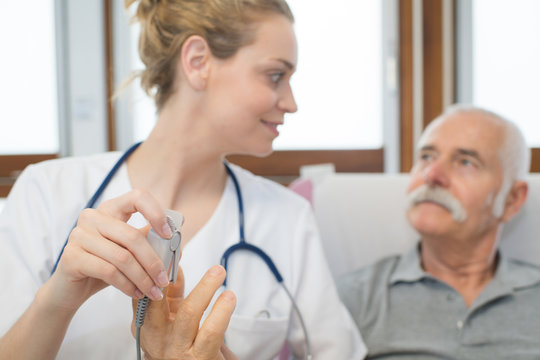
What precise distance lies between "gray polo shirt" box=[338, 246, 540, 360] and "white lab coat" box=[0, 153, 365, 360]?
0.69ft

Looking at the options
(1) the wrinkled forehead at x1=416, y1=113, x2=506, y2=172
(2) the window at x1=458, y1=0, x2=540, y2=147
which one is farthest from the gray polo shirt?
(2) the window at x1=458, y1=0, x2=540, y2=147

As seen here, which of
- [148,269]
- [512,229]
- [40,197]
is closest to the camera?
[148,269]

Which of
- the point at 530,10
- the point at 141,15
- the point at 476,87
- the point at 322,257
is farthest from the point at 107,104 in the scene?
the point at 530,10

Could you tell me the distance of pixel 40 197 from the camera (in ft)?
2.96

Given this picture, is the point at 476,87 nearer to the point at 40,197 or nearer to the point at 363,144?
the point at 363,144

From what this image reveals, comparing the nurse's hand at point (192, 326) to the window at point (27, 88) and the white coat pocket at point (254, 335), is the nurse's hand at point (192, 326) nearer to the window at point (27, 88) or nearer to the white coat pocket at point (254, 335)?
the white coat pocket at point (254, 335)

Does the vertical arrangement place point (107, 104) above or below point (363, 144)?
above

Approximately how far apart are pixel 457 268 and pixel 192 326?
38.2 inches

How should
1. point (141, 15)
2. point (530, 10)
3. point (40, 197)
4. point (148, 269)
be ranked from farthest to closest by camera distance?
point (530, 10) < point (141, 15) < point (40, 197) < point (148, 269)

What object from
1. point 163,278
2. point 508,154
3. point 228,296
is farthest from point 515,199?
point 163,278

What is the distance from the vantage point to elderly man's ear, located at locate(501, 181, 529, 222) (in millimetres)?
1372

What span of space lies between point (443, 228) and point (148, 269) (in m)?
0.95

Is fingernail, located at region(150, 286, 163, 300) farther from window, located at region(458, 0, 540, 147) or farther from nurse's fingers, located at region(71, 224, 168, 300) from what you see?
window, located at region(458, 0, 540, 147)

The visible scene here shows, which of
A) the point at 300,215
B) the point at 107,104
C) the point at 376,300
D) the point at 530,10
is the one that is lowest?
the point at 376,300
